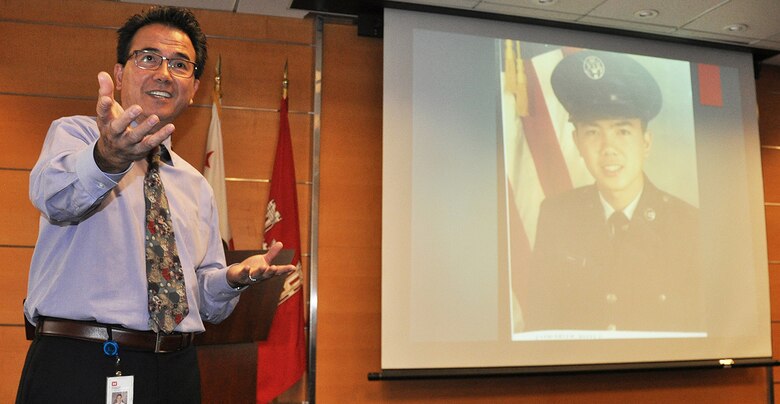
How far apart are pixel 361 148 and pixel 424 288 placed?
38.7 inches

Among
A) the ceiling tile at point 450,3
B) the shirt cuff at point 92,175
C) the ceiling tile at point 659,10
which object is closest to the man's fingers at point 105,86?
the shirt cuff at point 92,175

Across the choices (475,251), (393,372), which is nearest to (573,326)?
(475,251)

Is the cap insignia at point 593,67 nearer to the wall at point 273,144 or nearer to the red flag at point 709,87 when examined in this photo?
the red flag at point 709,87

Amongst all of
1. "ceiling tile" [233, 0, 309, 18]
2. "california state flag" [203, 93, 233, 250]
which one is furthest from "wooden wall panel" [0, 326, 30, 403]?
"ceiling tile" [233, 0, 309, 18]

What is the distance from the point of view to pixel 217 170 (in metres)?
4.02

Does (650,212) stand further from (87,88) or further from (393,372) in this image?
(87,88)

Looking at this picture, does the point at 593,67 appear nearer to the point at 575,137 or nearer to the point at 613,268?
the point at 575,137

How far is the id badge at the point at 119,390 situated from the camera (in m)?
1.43

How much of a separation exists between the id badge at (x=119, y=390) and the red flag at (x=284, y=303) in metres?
2.49

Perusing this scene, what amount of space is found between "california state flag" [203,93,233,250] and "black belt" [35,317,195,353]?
2.44 metres

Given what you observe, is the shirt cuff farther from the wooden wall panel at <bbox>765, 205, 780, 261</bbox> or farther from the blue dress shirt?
the wooden wall panel at <bbox>765, 205, 780, 261</bbox>

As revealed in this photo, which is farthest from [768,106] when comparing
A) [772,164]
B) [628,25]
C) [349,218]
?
[349,218]

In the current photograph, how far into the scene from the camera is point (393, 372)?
411cm

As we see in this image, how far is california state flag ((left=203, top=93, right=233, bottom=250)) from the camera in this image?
398cm
